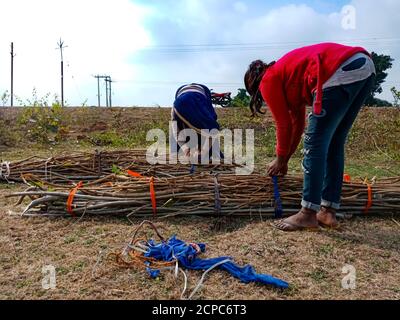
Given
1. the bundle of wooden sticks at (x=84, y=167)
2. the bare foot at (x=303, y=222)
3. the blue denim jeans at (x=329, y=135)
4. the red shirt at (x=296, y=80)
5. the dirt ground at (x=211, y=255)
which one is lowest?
the dirt ground at (x=211, y=255)

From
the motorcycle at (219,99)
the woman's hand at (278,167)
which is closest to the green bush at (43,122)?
the motorcycle at (219,99)

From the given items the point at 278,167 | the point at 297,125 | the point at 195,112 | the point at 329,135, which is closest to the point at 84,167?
the point at 195,112

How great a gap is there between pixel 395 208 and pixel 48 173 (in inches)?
136

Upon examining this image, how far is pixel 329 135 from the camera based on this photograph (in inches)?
105

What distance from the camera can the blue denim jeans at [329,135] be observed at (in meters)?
2.60

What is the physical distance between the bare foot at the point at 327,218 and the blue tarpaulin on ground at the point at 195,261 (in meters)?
0.90

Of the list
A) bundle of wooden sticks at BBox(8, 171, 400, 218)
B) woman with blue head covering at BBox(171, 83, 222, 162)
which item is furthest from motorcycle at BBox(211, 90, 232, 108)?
bundle of wooden sticks at BBox(8, 171, 400, 218)

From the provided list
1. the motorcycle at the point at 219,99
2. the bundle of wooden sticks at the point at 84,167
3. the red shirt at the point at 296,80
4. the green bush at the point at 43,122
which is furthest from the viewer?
the green bush at the point at 43,122

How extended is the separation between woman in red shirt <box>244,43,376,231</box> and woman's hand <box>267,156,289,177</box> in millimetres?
12

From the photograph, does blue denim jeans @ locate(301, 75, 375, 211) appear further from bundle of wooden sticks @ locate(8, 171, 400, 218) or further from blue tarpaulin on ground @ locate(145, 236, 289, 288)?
blue tarpaulin on ground @ locate(145, 236, 289, 288)

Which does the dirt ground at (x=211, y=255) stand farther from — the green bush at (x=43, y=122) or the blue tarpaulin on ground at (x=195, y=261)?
the green bush at (x=43, y=122)

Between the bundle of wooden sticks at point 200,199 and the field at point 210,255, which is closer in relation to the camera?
the field at point 210,255

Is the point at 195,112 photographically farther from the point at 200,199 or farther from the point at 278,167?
the point at 278,167
